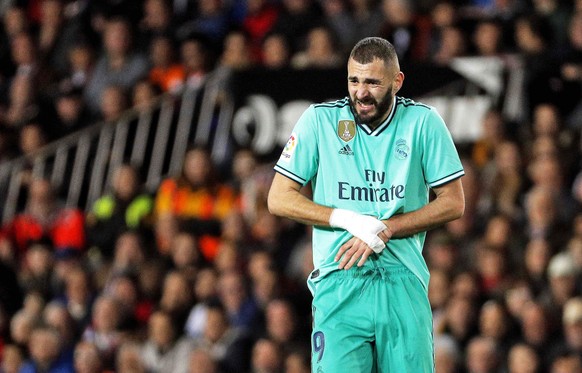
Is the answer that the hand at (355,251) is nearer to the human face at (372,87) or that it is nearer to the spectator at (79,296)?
the human face at (372,87)

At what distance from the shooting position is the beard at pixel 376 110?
6023 millimetres

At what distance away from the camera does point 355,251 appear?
600 cm

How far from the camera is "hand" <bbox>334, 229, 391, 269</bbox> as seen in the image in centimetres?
598

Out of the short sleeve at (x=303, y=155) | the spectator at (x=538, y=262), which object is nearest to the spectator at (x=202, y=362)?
the spectator at (x=538, y=262)

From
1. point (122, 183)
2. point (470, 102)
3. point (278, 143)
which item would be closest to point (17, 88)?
point (122, 183)

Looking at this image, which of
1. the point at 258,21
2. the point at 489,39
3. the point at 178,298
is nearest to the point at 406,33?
the point at 489,39

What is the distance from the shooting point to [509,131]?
460 inches

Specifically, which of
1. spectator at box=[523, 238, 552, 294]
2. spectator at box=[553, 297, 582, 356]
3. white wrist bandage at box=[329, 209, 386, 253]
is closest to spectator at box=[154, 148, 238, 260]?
spectator at box=[523, 238, 552, 294]

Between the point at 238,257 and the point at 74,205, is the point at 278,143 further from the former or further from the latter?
the point at 74,205

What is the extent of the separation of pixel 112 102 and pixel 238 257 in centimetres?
315

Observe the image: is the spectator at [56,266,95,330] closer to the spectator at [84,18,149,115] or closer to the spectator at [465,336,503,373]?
the spectator at [84,18,149,115]

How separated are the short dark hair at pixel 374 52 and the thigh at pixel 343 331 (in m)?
1.02

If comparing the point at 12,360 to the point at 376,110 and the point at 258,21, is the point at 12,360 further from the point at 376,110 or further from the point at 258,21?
the point at 376,110

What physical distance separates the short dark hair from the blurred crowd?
4305mm
